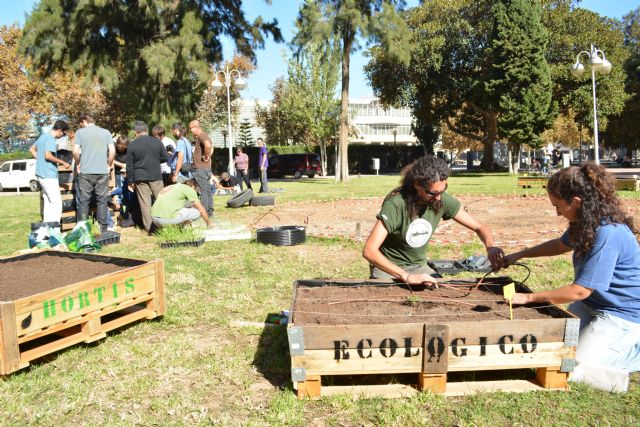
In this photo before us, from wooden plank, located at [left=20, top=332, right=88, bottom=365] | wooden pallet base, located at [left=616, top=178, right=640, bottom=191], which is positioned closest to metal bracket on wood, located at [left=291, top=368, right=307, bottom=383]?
wooden plank, located at [left=20, top=332, right=88, bottom=365]

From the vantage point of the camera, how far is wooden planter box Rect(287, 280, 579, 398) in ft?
9.66

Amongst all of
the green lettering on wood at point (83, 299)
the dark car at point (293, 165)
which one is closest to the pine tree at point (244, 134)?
the dark car at point (293, 165)

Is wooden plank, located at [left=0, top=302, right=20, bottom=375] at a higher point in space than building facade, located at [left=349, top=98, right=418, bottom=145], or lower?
lower

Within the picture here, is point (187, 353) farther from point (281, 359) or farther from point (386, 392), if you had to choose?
point (386, 392)

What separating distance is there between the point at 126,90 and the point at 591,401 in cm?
2419

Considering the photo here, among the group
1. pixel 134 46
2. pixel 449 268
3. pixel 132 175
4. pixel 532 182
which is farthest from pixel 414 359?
pixel 134 46

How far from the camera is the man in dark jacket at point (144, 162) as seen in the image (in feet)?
28.8

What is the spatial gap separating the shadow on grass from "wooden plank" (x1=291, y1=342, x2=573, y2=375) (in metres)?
0.40

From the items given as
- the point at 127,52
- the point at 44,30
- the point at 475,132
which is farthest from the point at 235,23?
the point at 475,132

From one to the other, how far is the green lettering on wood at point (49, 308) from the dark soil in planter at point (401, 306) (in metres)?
1.61

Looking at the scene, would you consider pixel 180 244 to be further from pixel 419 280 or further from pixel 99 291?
pixel 419 280

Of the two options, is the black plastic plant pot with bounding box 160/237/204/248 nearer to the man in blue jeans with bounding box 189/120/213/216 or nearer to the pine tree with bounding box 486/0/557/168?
the man in blue jeans with bounding box 189/120/213/216

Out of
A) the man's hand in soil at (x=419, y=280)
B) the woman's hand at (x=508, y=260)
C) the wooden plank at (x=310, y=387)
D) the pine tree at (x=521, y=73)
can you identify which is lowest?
the wooden plank at (x=310, y=387)

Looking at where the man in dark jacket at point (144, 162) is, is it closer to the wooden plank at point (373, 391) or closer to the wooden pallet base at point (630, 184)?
the wooden plank at point (373, 391)
